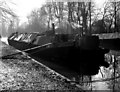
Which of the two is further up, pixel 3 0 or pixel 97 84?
pixel 3 0

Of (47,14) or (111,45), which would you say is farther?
(47,14)

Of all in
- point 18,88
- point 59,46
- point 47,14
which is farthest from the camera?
point 47,14

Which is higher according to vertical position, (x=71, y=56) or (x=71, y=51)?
(x=71, y=51)

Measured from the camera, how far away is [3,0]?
14758 millimetres

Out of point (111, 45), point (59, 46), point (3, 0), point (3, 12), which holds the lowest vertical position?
point (111, 45)

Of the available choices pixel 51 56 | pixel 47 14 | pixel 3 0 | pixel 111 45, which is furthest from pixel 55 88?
pixel 47 14

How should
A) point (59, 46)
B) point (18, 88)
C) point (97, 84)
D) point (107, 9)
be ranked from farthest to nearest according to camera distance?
point (107, 9) → point (59, 46) → point (97, 84) → point (18, 88)

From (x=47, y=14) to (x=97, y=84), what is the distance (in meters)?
42.3

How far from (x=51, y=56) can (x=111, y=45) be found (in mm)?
12691

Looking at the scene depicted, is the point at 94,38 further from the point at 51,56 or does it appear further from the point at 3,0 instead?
the point at 3,0

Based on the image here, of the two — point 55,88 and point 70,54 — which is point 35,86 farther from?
point 70,54

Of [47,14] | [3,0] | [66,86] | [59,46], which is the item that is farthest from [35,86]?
[47,14]

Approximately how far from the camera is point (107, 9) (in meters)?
34.8

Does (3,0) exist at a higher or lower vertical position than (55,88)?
higher
